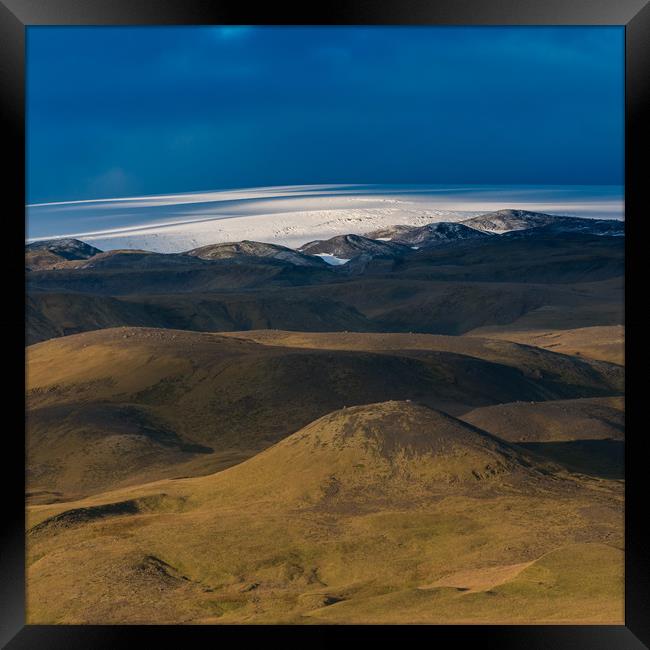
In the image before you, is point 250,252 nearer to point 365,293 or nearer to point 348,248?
point 348,248

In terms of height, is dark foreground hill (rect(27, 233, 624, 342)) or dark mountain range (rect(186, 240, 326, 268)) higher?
dark mountain range (rect(186, 240, 326, 268))

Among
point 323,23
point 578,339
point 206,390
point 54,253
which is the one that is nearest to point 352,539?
point 323,23

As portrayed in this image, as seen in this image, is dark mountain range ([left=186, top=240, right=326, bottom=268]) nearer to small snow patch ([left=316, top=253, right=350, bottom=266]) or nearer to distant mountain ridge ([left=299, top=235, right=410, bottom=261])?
small snow patch ([left=316, top=253, right=350, bottom=266])

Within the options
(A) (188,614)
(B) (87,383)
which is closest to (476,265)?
(B) (87,383)

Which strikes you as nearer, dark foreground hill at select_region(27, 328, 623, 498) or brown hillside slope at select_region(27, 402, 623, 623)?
brown hillside slope at select_region(27, 402, 623, 623)

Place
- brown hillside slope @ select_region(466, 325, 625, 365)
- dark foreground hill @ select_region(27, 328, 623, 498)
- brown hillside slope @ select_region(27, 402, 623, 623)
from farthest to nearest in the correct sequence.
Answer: brown hillside slope @ select_region(466, 325, 625, 365)
dark foreground hill @ select_region(27, 328, 623, 498)
brown hillside slope @ select_region(27, 402, 623, 623)

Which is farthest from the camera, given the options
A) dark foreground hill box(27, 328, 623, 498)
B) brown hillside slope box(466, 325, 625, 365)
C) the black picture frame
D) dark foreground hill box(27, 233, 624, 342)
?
dark foreground hill box(27, 233, 624, 342)

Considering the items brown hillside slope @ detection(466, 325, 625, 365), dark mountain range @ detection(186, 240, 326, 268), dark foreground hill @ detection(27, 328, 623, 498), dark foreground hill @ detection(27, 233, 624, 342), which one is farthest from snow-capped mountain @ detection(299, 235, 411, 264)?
dark foreground hill @ detection(27, 328, 623, 498)

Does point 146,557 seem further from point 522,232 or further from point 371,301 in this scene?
point 522,232

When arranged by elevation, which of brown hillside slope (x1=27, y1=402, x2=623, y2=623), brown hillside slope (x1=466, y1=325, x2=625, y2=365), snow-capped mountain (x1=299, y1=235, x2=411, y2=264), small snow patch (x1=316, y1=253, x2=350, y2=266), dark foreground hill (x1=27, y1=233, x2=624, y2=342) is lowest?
brown hillside slope (x1=27, y1=402, x2=623, y2=623)

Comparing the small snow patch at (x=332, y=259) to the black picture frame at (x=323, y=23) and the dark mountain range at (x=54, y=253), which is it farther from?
the black picture frame at (x=323, y=23)
